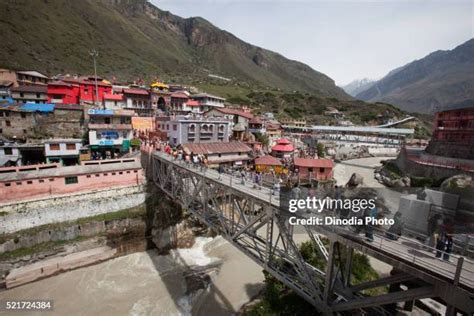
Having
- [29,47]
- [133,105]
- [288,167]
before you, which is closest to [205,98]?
[133,105]

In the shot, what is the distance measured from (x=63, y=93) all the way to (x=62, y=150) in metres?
19.0

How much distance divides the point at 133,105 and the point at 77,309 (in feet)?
126

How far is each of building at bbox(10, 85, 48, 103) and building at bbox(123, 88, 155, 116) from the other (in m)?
12.7

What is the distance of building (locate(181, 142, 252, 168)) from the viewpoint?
103 ft

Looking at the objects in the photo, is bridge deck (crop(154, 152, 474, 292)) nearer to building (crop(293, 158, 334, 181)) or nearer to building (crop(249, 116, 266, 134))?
building (crop(293, 158, 334, 181))

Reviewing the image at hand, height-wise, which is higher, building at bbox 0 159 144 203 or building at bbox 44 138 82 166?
building at bbox 44 138 82 166

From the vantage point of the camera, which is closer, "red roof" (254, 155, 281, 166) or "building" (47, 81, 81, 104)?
"red roof" (254, 155, 281, 166)

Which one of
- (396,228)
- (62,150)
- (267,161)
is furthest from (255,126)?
(396,228)

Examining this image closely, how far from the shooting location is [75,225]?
824 inches

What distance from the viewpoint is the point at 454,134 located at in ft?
130

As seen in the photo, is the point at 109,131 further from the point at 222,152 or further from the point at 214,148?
the point at 222,152

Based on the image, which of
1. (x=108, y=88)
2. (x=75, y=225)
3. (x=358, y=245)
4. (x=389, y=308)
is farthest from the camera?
(x=108, y=88)

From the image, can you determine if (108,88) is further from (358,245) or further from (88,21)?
(88,21)

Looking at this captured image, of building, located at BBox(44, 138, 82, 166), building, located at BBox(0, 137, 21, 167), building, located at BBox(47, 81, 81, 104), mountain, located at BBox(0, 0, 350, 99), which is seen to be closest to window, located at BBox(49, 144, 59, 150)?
building, located at BBox(44, 138, 82, 166)
